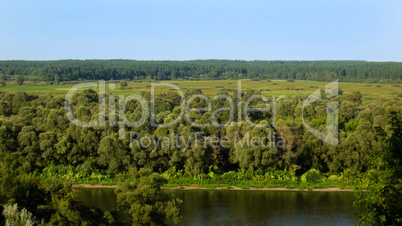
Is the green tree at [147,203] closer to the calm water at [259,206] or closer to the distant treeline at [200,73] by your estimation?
the calm water at [259,206]

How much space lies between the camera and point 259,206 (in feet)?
88.2

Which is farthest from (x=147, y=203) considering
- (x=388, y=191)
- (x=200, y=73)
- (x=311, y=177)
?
(x=200, y=73)

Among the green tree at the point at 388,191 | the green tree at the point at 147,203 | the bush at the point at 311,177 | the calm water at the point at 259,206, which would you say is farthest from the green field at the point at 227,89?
the green tree at the point at 388,191

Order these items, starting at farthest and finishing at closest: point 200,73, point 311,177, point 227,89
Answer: point 200,73, point 227,89, point 311,177

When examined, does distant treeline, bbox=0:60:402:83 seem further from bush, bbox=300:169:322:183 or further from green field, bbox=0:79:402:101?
bush, bbox=300:169:322:183

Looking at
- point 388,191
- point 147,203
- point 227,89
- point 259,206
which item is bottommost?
point 259,206

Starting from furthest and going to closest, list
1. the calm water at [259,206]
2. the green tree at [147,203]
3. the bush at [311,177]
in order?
the bush at [311,177] < the calm water at [259,206] < the green tree at [147,203]

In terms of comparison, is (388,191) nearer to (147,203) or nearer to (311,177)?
(147,203)

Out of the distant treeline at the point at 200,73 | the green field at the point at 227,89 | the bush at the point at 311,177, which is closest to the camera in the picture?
the bush at the point at 311,177

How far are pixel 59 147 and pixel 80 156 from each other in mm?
1621

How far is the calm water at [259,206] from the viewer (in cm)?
2412

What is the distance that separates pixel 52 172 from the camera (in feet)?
105

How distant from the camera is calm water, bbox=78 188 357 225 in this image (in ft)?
79.2

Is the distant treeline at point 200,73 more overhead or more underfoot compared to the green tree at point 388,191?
more overhead
